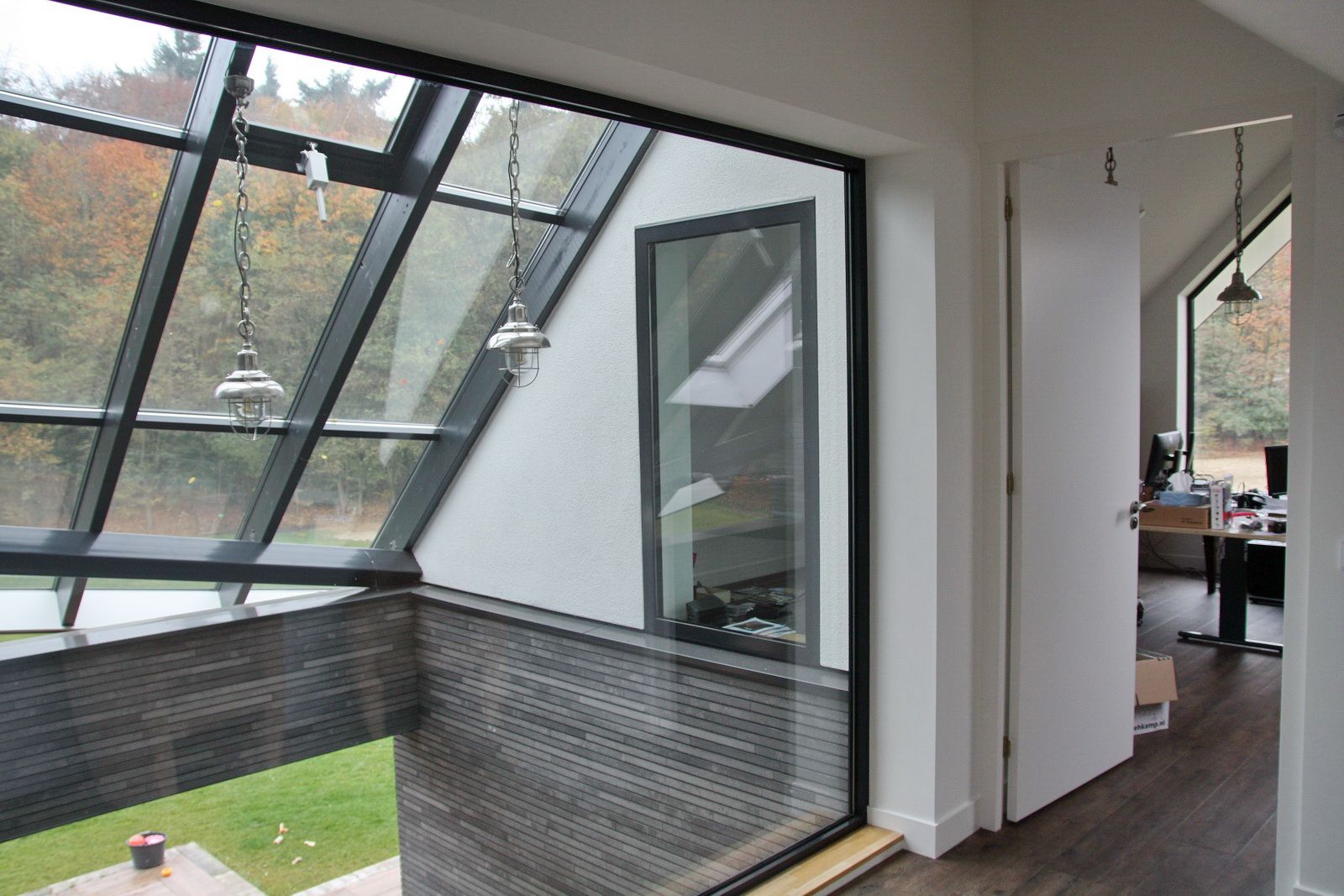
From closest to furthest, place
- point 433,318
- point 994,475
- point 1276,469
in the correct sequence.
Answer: point 433,318
point 994,475
point 1276,469

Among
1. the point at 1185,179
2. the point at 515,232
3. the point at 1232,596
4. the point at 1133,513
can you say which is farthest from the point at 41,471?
the point at 1185,179

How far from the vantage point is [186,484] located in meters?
1.98

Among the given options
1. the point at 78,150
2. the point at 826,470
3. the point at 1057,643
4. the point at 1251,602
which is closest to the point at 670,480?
the point at 826,470

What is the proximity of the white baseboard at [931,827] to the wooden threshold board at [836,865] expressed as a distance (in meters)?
0.03

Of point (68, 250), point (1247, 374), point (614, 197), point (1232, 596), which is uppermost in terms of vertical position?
point (614, 197)

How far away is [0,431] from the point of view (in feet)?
5.63

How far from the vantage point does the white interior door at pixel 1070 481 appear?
3365 millimetres

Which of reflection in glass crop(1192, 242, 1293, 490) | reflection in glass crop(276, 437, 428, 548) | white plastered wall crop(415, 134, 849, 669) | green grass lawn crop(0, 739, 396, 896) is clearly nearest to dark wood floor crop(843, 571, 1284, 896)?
white plastered wall crop(415, 134, 849, 669)

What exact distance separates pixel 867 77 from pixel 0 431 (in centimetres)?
233

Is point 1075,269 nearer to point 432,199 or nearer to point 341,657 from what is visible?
point 432,199

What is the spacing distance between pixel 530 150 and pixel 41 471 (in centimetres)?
156

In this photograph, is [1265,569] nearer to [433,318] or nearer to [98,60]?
[433,318]

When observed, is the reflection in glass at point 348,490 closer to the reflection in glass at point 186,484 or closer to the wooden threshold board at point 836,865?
the reflection in glass at point 186,484

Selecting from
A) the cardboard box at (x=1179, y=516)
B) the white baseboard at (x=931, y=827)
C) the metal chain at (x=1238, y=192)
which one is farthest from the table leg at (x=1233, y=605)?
the white baseboard at (x=931, y=827)
